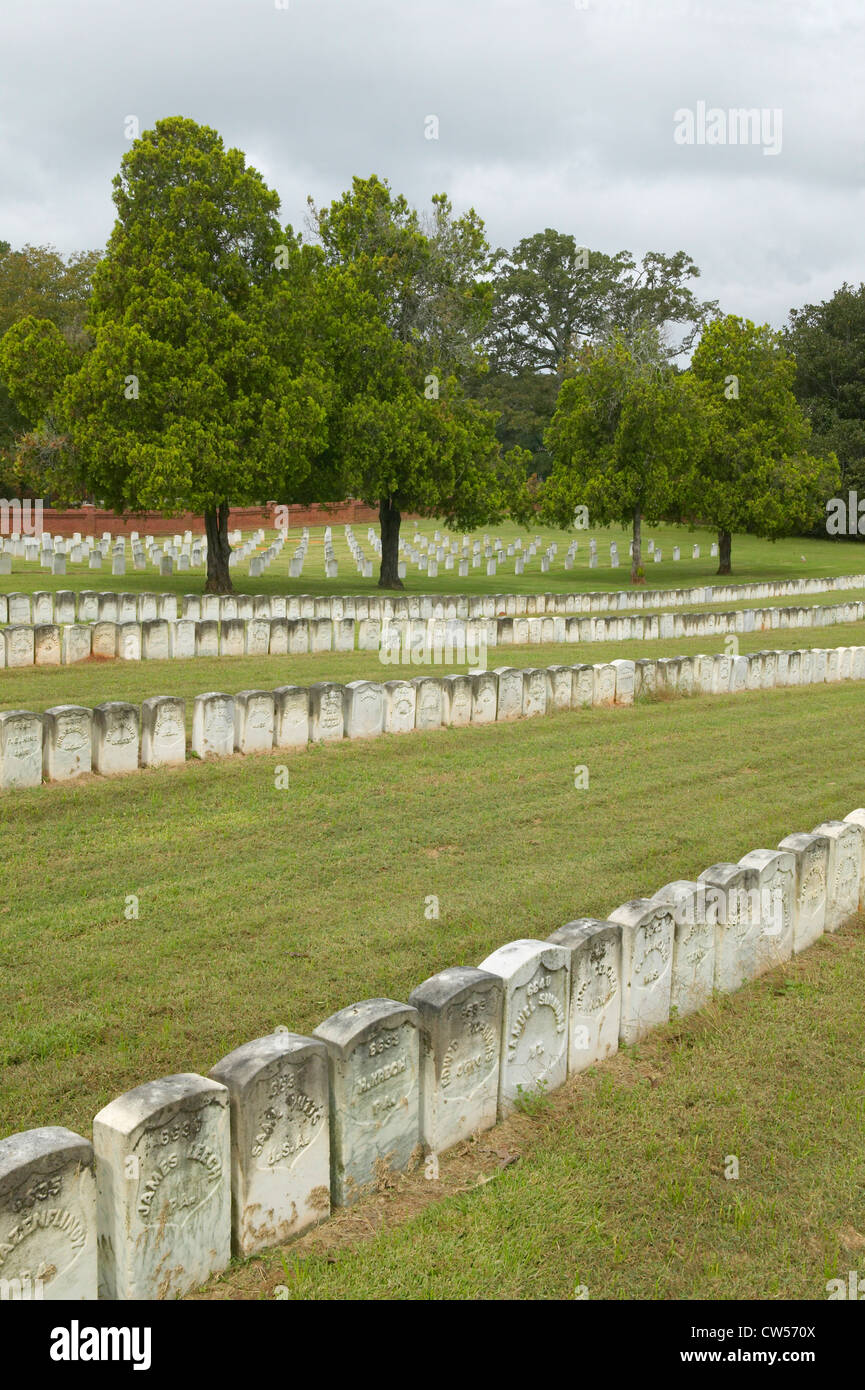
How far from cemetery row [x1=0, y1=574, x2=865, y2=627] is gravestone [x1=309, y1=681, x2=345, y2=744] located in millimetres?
6039

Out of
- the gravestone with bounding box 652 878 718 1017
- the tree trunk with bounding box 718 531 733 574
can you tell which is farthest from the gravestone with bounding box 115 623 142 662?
the tree trunk with bounding box 718 531 733 574

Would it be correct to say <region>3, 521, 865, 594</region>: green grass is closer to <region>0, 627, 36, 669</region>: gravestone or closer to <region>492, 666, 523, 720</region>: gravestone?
<region>0, 627, 36, 669</region>: gravestone

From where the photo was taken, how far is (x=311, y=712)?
1048cm

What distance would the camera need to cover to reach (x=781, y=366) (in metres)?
36.7

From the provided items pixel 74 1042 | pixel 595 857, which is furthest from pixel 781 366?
pixel 74 1042

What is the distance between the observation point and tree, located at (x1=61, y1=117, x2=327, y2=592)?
22.2 m

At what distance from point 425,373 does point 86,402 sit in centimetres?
887

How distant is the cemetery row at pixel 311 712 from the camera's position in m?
8.72

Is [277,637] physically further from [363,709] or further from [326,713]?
[326,713]

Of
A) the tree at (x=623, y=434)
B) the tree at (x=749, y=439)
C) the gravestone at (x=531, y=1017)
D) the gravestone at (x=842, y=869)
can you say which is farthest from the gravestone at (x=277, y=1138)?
the tree at (x=749, y=439)

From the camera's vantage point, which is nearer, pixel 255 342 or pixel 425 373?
pixel 255 342

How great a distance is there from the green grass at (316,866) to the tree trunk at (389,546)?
703 inches

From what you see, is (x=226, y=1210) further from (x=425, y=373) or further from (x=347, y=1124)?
(x=425, y=373)

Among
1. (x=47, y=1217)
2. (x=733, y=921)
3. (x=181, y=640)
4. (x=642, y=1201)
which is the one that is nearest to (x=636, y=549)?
(x=181, y=640)
